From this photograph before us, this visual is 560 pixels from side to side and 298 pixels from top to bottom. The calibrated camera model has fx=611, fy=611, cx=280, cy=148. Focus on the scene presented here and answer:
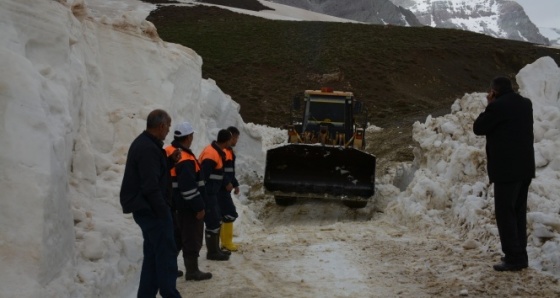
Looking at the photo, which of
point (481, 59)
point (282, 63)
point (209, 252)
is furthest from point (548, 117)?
point (481, 59)

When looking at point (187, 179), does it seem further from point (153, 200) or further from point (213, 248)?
point (213, 248)

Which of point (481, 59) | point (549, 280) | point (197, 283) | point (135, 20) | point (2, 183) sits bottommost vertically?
point (197, 283)

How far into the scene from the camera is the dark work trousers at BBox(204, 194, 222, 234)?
6.94 meters

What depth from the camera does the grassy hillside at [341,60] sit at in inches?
1454

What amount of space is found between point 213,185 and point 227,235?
96 centimetres

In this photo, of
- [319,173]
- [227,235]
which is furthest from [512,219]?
[319,173]

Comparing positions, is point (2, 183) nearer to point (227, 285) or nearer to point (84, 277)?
point (84, 277)

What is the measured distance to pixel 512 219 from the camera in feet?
18.7

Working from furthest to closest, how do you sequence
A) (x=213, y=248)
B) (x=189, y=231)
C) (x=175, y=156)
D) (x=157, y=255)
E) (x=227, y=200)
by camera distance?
(x=227, y=200) → (x=213, y=248) → (x=189, y=231) → (x=175, y=156) → (x=157, y=255)

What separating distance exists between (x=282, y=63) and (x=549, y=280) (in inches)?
1514

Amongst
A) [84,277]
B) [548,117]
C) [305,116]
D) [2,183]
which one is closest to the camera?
[2,183]

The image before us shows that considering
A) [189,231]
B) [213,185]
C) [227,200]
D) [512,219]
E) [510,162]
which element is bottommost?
[189,231]

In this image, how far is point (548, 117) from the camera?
8.38 metres

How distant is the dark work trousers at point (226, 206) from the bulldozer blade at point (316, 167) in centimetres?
381
